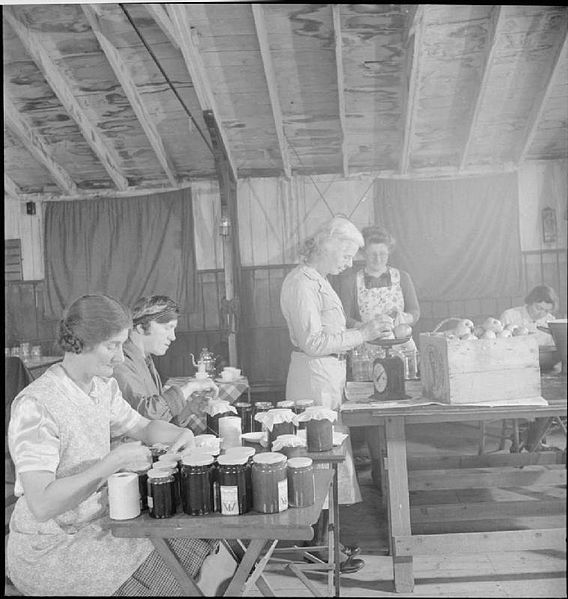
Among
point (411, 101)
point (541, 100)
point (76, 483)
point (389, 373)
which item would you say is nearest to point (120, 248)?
point (76, 483)

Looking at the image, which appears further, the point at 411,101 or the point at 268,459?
the point at 411,101

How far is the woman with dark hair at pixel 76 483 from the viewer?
1.77 metres

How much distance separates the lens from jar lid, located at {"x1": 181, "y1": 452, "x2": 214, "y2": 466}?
5.79 feet

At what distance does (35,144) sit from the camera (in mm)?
2525

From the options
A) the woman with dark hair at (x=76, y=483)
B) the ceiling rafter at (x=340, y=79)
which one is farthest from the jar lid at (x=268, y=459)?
the ceiling rafter at (x=340, y=79)

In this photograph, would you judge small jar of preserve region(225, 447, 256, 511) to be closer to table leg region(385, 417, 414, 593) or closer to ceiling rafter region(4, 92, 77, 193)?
table leg region(385, 417, 414, 593)

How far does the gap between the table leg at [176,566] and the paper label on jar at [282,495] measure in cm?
33

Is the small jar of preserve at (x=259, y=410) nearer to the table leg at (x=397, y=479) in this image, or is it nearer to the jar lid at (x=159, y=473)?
the table leg at (x=397, y=479)

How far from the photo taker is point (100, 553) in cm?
188

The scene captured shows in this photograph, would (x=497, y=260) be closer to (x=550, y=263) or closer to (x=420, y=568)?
(x=550, y=263)

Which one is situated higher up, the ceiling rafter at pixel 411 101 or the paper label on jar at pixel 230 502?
the ceiling rafter at pixel 411 101

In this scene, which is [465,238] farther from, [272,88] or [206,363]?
[206,363]

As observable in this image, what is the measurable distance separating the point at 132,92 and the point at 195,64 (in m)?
0.30

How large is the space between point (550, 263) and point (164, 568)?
181cm
